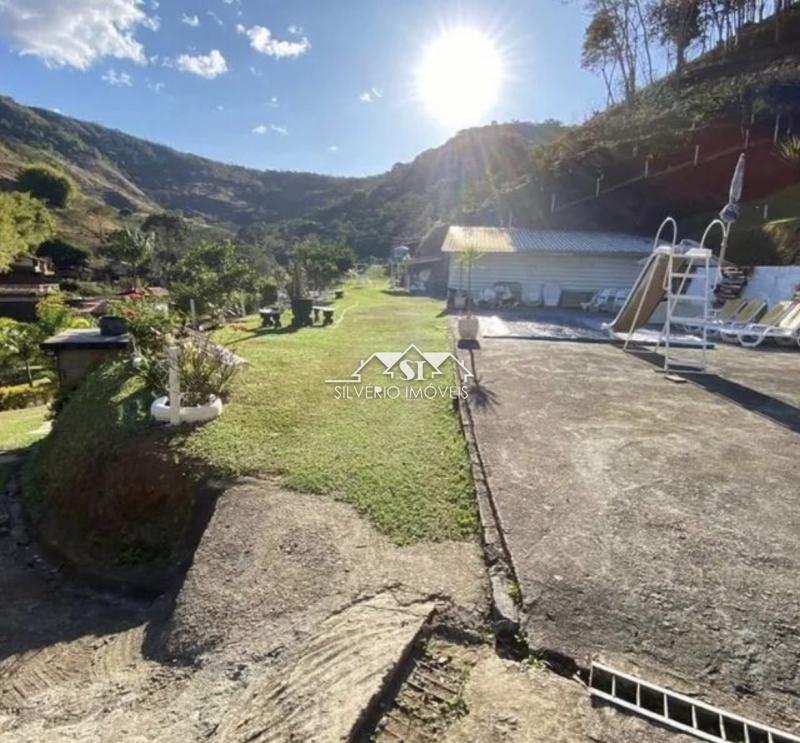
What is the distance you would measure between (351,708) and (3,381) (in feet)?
73.9

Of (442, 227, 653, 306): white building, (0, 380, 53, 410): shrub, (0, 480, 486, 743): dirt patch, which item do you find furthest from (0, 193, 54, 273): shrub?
(0, 480, 486, 743): dirt patch

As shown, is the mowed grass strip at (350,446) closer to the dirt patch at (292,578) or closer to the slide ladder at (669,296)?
the dirt patch at (292,578)

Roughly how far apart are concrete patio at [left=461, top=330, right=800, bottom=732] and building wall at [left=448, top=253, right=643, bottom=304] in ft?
51.3

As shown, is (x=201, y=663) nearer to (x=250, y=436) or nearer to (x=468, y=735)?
(x=468, y=735)

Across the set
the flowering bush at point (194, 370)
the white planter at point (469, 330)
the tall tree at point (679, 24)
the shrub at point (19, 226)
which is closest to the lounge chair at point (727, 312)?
the white planter at point (469, 330)

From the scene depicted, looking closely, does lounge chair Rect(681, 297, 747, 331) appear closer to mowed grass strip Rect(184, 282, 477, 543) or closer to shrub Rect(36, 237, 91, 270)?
mowed grass strip Rect(184, 282, 477, 543)

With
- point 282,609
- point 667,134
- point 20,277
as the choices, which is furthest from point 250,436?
point 20,277

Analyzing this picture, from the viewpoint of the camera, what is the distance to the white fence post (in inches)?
204

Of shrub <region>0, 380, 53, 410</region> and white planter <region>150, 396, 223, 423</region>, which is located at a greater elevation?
white planter <region>150, 396, 223, 423</region>

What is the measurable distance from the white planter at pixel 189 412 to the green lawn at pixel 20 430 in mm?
4923

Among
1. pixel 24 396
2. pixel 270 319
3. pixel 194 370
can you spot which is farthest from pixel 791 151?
pixel 24 396

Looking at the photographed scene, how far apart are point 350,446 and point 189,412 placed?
6.66 feet

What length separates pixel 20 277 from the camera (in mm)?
37000

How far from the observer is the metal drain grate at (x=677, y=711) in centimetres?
199
